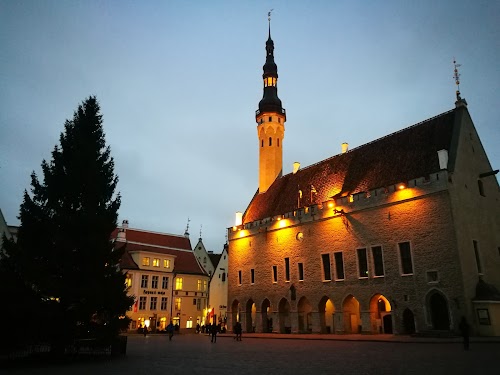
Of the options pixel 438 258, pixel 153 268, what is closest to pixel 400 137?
pixel 438 258

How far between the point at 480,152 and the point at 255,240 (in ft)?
69.6

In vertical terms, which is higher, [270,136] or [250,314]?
[270,136]

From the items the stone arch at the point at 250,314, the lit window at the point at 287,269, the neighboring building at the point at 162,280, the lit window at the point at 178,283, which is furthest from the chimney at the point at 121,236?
the lit window at the point at 287,269

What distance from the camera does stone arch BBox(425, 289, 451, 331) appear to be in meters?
24.3

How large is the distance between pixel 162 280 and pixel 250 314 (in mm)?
11517

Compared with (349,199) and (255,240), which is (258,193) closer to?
(255,240)

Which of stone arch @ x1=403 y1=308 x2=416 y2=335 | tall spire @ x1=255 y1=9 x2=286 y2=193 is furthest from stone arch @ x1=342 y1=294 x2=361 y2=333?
tall spire @ x1=255 y1=9 x2=286 y2=193

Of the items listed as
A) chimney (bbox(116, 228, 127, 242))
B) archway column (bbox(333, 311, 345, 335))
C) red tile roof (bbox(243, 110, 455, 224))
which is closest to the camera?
red tile roof (bbox(243, 110, 455, 224))

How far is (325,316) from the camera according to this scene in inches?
1271

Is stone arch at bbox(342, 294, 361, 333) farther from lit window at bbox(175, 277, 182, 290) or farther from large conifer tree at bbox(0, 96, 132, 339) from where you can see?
lit window at bbox(175, 277, 182, 290)

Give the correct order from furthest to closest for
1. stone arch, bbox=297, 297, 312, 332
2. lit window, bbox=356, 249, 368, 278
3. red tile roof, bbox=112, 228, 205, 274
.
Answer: red tile roof, bbox=112, 228, 205, 274
stone arch, bbox=297, 297, 312, 332
lit window, bbox=356, 249, 368, 278

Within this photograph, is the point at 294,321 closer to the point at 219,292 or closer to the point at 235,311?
the point at 235,311

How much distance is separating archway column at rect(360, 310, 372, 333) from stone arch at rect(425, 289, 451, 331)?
446cm

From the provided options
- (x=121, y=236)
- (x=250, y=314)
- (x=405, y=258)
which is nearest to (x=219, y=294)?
(x=250, y=314)
